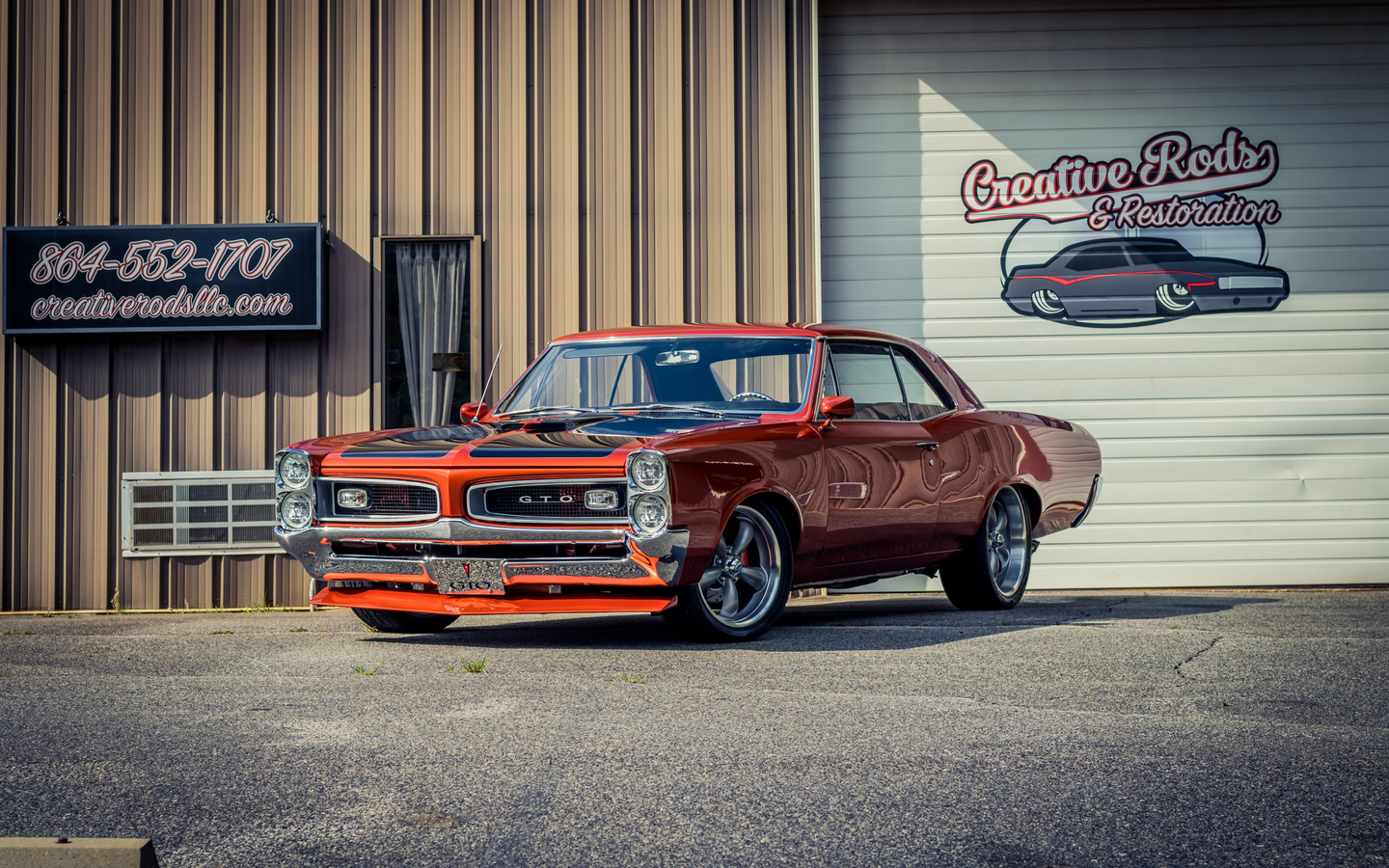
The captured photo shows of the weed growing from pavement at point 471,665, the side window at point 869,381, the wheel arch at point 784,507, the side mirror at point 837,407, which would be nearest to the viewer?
the weed growing from pavement at point 471,665

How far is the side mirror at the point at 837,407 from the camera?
653cm

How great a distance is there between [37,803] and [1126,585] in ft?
29.2

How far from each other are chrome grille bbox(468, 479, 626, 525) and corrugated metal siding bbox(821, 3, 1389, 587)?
5.41 m

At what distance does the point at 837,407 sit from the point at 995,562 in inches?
76.5

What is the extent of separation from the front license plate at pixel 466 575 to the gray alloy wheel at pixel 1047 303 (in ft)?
20.7

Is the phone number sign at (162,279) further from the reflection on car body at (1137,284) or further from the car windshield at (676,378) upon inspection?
the reflection on car body at (1137,284)

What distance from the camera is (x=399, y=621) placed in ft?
22.3

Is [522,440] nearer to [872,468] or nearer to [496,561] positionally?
[496,561]

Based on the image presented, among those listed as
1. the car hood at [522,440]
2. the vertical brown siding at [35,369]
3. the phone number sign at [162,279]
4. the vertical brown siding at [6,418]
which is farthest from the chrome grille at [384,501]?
the vertical brown siding at [6,418]

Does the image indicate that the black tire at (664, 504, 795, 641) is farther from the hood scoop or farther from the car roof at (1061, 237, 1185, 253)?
the car roof at (1061, 237, 1185, 253)

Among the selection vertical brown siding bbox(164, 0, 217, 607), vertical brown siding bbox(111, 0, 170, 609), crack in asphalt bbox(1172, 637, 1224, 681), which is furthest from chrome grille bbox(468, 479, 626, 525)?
vertical brown siding bbox(111, 0, 170, 609)

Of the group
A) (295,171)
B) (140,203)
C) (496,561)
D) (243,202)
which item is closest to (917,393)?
(496,561)

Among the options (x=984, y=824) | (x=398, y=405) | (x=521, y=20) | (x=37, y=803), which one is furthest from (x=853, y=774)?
(x=521, y=20)

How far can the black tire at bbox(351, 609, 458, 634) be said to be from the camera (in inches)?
265
